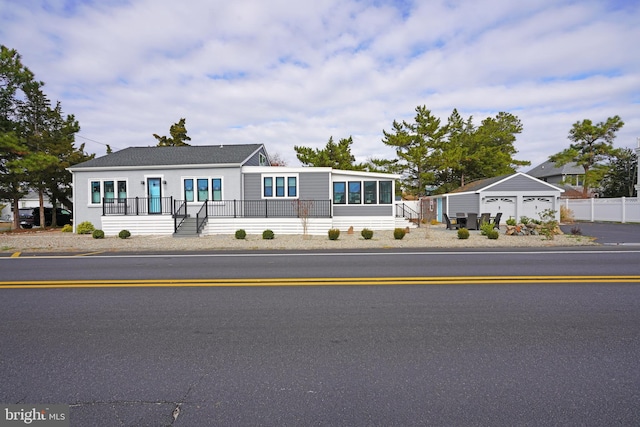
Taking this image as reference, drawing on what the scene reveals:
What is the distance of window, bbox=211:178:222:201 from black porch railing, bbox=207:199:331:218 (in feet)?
1.23

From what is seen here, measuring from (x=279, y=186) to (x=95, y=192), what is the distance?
1136 centimetres

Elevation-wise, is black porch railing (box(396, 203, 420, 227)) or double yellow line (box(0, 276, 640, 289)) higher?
black porch railing (box(396, 203, 420, 227))

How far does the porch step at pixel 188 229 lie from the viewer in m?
18.2

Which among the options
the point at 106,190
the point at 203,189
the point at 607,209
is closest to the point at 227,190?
the point at 203,189

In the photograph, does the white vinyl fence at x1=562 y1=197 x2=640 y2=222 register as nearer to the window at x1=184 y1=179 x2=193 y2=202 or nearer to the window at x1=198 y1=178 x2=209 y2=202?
the window at x1=198 y1=178 x2=209 y2=202

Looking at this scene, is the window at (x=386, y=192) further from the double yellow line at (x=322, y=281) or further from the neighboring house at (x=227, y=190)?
the double yellow line at (x=322, y=281)

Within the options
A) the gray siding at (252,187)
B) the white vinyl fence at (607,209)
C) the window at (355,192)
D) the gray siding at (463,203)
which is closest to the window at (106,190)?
the gray siding at (252,187)

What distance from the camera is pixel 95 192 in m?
22.0

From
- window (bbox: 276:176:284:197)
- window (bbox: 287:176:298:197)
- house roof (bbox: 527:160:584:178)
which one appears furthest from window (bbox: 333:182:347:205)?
house roof (bbox: 527:160:584:178)

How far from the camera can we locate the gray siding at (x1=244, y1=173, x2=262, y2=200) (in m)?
21.6

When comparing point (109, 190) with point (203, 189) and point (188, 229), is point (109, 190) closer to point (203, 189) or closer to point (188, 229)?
point (203, 189)

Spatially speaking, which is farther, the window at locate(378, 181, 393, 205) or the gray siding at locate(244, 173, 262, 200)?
the window at locate(378, 181, 393, 205)

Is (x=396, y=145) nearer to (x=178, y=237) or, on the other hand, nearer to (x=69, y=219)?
(x=178, y=237)

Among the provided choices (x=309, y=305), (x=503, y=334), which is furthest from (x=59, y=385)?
(x=503, y=334)
